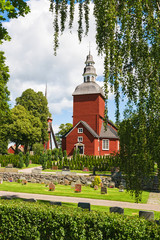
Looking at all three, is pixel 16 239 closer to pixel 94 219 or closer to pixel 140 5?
pixel 94 219

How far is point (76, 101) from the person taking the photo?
42.3 metres

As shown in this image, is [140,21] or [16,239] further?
[16,239]

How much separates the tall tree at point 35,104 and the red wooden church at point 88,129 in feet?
29.8

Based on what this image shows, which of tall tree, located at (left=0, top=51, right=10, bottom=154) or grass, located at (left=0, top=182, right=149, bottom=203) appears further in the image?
tall tree, located at (left=0, top=51, right=10, bottom=154)

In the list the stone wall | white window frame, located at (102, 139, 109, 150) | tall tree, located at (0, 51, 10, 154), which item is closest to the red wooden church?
white window frame, located at (102, 139, 109, 150)

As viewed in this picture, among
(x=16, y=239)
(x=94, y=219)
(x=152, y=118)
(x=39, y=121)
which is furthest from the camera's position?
(x=39, y=121)

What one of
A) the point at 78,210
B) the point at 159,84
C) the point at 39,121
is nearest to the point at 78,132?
the point at 39,121

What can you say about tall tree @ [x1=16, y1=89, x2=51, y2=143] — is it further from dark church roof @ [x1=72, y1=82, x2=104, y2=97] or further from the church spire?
the church spire

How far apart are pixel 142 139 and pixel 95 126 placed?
3525 cm

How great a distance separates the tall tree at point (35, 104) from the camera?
4714 cm

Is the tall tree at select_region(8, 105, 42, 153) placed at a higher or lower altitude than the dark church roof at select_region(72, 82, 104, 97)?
lower

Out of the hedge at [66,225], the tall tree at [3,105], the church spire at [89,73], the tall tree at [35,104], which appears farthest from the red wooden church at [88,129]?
the hedge at [66,225]

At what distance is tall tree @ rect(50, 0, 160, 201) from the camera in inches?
201

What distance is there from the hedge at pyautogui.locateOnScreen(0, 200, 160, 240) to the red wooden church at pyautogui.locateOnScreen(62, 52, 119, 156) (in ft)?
103
